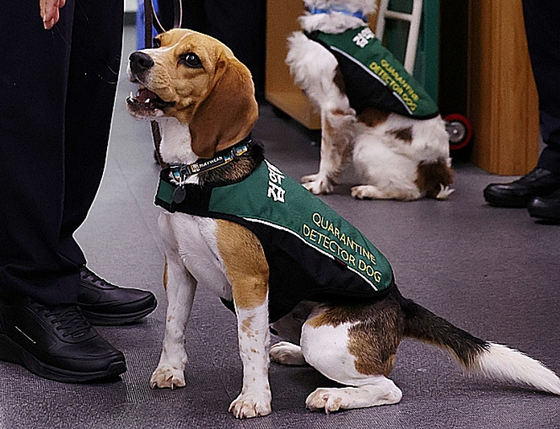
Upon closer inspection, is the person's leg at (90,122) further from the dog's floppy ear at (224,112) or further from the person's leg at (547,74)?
the person's leg at (547,74)

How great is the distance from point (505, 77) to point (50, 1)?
264cm

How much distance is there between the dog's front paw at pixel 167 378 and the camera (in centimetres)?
187

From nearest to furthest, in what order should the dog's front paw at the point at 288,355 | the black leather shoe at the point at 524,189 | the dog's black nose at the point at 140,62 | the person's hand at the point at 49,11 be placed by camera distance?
the dog's black nose at the point at 140,62 → the person's hand at the point at 49,11 → the dog's front paw at the point at 288,355 → the black leather shoe at the point at 524,189

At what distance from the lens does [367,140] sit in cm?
369

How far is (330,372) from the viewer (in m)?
1.77

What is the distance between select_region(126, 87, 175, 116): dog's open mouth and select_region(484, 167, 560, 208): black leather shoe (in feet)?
6.77

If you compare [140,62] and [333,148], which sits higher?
[140,62]

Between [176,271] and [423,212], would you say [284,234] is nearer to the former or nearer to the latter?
[176,271]

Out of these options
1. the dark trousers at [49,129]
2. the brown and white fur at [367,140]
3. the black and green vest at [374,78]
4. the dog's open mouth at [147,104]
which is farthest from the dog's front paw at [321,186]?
the dog's open mouth at [147,104]

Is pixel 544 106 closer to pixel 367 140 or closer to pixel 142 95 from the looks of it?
pixel 367 140

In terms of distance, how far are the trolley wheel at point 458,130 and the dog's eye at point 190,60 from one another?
104 inches

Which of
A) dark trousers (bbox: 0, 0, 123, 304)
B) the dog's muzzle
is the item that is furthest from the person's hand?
the dog's muzzle

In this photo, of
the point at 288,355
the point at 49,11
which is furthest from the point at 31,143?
the point at 288,355

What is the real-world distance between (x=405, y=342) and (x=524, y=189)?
1.51m
